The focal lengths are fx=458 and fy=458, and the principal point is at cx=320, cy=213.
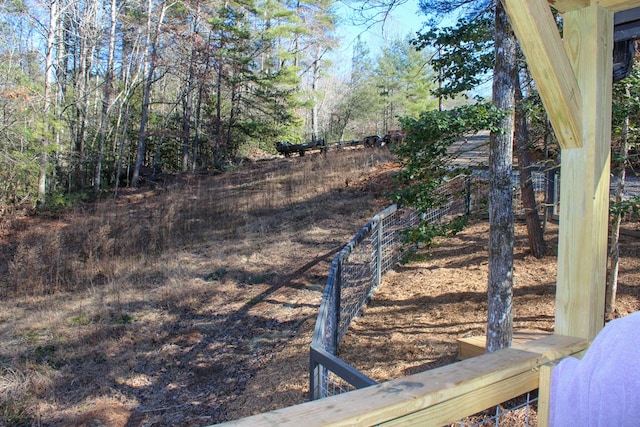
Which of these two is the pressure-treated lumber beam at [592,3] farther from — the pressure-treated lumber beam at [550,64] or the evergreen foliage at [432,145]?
the evergreen foliage at [432,145]

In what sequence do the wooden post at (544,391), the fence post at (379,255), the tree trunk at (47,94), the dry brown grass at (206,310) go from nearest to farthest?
the wooden post at (544,391), the dry brown grass at (206,310), the fence post at (379,255), the tree trunk at (47,94)

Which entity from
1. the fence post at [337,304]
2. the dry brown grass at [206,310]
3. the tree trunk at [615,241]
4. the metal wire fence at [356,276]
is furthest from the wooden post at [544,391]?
the tree trunk at [615,241]

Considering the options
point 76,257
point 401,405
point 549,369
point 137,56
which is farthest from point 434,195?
point 137,56

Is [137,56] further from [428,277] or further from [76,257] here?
[428,277]

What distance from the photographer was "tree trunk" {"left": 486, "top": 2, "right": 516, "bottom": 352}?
4.43 meters

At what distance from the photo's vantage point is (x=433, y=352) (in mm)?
5090

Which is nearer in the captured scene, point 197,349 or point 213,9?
point 197,349

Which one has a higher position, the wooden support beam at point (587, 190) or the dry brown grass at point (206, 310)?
the wooden support beam at point (587, 190)

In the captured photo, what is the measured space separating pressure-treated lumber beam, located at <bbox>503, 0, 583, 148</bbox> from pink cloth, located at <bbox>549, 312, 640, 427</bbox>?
37.9 inches

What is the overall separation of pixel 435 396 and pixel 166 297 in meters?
7.77

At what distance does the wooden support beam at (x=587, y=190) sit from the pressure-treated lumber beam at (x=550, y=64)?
71mm

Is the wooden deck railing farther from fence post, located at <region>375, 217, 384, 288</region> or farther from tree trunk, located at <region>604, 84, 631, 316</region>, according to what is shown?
fence post, located at <region>375, 217, 384, 288</region>

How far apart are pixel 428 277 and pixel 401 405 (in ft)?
21.1

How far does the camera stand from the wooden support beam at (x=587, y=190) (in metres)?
1.87
